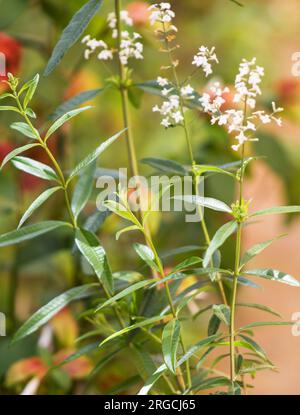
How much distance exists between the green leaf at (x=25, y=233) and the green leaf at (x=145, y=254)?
5 centimetres

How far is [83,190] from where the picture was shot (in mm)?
614

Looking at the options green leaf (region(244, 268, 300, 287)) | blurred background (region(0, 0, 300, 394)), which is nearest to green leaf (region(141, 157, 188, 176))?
blurred background (region(0, 0, 300, 394))

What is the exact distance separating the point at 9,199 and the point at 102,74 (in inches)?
14.6

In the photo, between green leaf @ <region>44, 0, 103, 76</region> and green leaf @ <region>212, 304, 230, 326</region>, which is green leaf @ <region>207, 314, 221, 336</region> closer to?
green leaf @ <region>212, 304, 230, 326</region>

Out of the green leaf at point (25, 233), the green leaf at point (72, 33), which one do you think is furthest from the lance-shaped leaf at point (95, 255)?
the green leaf at point (72, 33)

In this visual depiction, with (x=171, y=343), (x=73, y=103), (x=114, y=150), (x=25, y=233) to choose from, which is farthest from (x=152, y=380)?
(x=114, y=150)

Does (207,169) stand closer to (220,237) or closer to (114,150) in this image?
(220,237)

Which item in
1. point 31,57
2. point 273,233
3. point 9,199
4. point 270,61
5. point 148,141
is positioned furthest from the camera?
point 273,233

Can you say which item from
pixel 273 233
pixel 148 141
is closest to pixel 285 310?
pixel 273 233

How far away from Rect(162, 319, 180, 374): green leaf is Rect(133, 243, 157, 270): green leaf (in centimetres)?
4

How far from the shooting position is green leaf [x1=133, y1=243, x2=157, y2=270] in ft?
1.76

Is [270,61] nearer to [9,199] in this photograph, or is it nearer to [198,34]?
[198,34]

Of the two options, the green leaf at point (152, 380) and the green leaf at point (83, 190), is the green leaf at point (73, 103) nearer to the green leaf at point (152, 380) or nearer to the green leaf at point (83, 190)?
the green leaf at point (83, 190)

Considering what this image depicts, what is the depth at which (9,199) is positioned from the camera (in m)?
1.02
